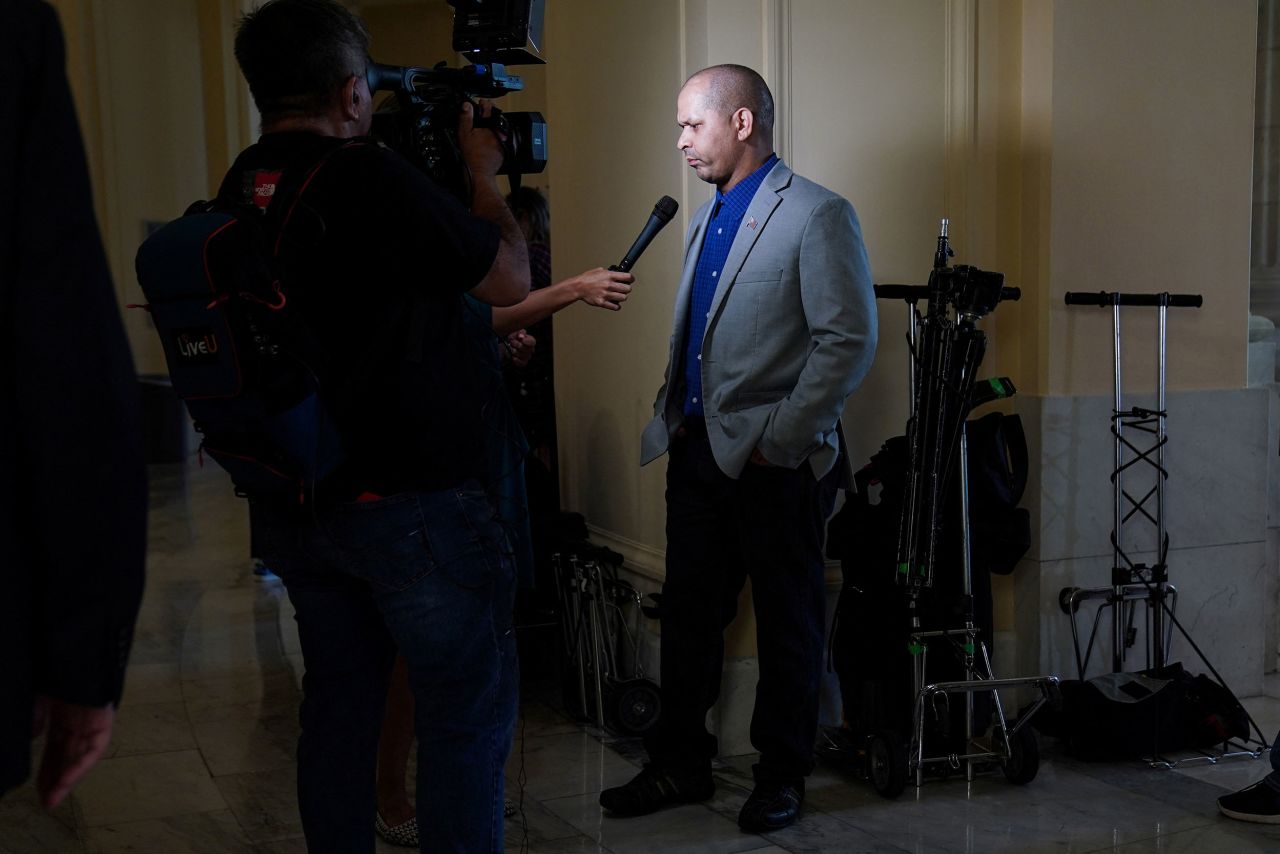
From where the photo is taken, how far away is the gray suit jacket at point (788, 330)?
2.96 metres

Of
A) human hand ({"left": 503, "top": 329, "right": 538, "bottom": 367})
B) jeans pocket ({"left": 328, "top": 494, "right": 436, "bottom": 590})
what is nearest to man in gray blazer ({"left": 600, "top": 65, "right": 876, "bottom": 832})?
human hand ({"left": 503, "top": 329, "right": 538, "bottom": 367})

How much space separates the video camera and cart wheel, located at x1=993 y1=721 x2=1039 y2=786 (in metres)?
1.91

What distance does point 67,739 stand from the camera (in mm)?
1186

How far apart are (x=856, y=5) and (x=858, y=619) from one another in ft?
5.37

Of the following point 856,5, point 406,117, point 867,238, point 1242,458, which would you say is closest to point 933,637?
point 867,238

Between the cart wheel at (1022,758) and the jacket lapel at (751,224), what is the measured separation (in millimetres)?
1295

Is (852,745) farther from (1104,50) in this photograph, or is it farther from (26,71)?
(26,71)

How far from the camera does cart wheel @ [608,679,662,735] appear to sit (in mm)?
3699

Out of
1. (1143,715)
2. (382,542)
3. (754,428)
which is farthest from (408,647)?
(1143,715)

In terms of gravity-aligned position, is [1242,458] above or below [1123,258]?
below

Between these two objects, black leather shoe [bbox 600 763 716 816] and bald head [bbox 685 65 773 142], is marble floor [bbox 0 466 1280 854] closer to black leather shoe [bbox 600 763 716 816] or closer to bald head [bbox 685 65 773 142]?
black leather shoe [bbox 600 763 716 816]

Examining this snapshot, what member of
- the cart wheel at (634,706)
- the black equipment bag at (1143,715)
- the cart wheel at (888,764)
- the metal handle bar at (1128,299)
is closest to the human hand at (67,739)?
the cart wheel at (888,764)

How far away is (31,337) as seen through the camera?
42.5 inches

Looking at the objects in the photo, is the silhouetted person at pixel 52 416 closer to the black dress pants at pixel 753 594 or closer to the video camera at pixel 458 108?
the video camera at pixel 458 108
